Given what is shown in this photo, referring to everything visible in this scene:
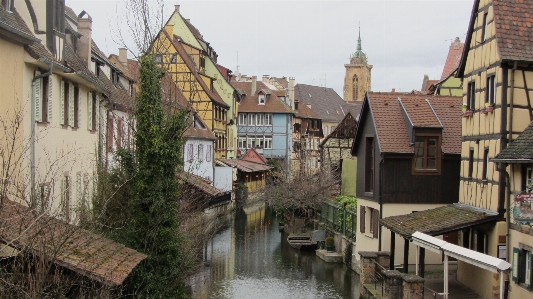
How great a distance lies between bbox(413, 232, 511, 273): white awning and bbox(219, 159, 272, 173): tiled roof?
110ft

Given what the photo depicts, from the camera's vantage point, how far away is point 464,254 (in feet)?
50.1

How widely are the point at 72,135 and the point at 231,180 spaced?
29.3 meters

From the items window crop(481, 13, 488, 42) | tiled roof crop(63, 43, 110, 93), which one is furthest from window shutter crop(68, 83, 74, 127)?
window crop(481, 13, 488, 42)

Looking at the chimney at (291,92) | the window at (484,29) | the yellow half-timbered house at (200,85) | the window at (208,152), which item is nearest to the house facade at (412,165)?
the window at (484,29)

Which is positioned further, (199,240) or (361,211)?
(361,211)

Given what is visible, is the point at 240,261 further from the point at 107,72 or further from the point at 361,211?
the point at 107,72

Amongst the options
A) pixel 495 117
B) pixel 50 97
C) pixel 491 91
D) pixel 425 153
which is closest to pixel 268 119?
pixel 425 153

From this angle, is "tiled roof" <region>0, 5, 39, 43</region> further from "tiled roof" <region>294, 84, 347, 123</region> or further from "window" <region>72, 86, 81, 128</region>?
"tiled roof" <region>294, 84, 347, 123</region>

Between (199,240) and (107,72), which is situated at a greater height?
(107,72)

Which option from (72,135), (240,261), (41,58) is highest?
(41,58)

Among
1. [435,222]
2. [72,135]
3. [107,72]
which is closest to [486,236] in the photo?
[435,222]

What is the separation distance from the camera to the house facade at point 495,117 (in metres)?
17.3

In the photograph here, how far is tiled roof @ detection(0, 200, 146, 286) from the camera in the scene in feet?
30.0

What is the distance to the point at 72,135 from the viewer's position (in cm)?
1920
